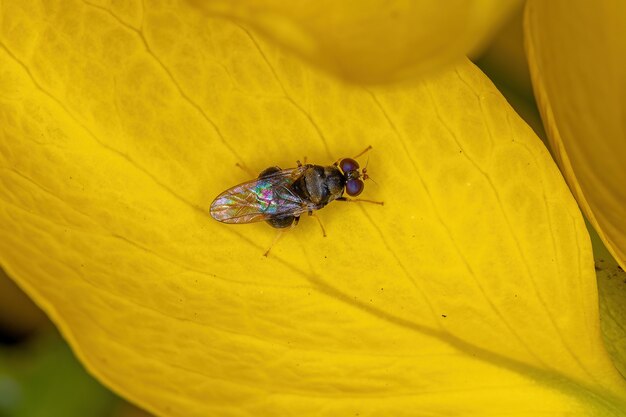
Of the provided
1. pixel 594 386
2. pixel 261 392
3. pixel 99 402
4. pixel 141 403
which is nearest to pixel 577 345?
pixel 594 386

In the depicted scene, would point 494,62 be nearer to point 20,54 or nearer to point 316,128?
point 316,128

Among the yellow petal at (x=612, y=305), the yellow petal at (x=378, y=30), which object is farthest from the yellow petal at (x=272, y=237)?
the yellow petal at (x=378, y=30)

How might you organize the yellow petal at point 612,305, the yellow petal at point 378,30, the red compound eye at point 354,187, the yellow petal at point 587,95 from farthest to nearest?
the red compound eye at point 354,187, the yellow petal at point 612,305, the yellow petal at point 587,95, the yellow petal at point 378,30

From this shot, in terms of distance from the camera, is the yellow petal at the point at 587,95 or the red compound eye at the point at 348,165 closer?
the yellow petal at the point at 587,95

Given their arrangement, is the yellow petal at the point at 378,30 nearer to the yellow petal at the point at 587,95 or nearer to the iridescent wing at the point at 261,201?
the yellow petal at the point at 587,95

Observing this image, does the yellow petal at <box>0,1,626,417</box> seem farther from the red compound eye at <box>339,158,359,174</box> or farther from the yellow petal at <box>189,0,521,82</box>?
the yellow petal at <box>189,0,521,82</box>

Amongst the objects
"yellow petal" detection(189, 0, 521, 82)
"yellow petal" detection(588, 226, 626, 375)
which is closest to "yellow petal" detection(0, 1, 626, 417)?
"yellow petal" detection(588, 226, 626, 375)
